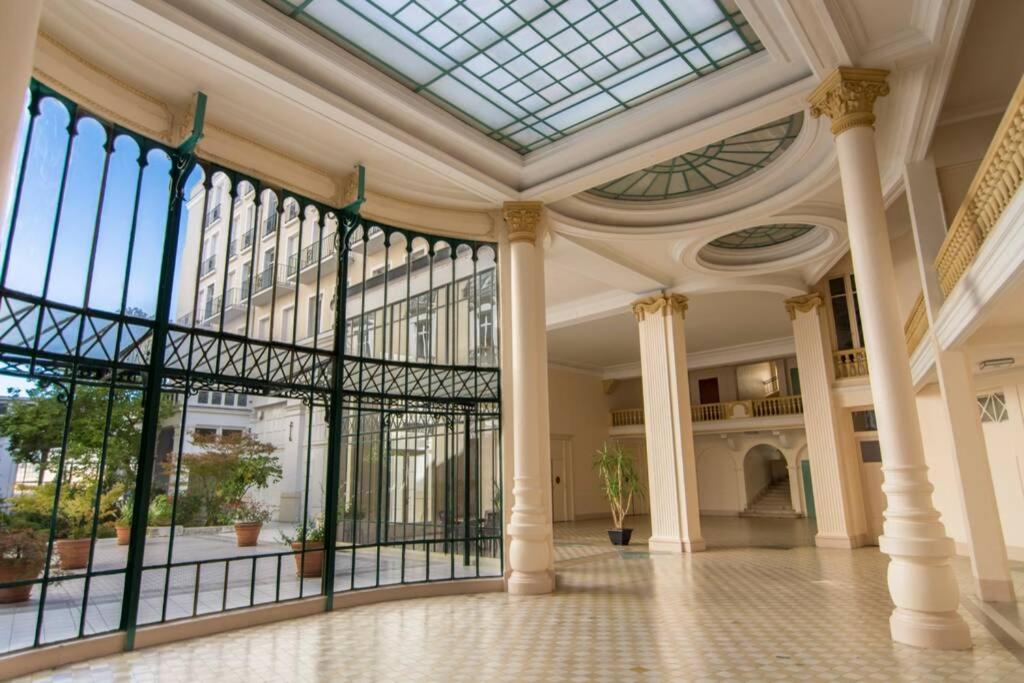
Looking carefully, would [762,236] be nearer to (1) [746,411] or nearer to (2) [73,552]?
(1) [746,411]

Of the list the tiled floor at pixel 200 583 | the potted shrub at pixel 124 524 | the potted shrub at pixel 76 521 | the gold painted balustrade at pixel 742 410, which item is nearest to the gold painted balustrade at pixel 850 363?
the gold painted balustrade at pixel 742 410

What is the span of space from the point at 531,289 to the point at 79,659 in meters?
6.71

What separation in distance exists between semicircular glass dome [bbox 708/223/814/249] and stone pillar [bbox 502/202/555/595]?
4316 millimetres

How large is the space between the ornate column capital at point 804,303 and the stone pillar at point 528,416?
752cm

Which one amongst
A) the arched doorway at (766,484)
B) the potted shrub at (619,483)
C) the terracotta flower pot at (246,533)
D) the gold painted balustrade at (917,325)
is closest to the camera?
the gold painted balustrade at (917,325)

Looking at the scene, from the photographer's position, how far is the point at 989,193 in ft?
19.1

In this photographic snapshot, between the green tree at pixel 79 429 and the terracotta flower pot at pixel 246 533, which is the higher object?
the green tree at pixel 79 429

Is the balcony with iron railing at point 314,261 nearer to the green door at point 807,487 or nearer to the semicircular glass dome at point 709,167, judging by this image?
the semicircular glass dome at point 709,167

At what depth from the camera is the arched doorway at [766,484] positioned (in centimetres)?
2267

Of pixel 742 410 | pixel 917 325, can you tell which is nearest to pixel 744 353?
pixel 742 410

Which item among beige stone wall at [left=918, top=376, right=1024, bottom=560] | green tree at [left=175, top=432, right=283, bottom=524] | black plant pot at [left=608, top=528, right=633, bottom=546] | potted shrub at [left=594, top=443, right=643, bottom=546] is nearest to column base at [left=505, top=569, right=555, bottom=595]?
green tree at [left=175, top=432, right=283, bottom=524]

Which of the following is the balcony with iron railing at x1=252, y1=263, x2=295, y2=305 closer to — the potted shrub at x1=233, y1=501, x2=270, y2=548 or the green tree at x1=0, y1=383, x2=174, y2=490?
the green tree at x1=0, y1=383, x2=174, y2=490

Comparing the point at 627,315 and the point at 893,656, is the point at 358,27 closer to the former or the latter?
the point at 893,656

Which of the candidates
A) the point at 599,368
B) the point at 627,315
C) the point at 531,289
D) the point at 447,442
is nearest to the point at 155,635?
the point at 447,442
